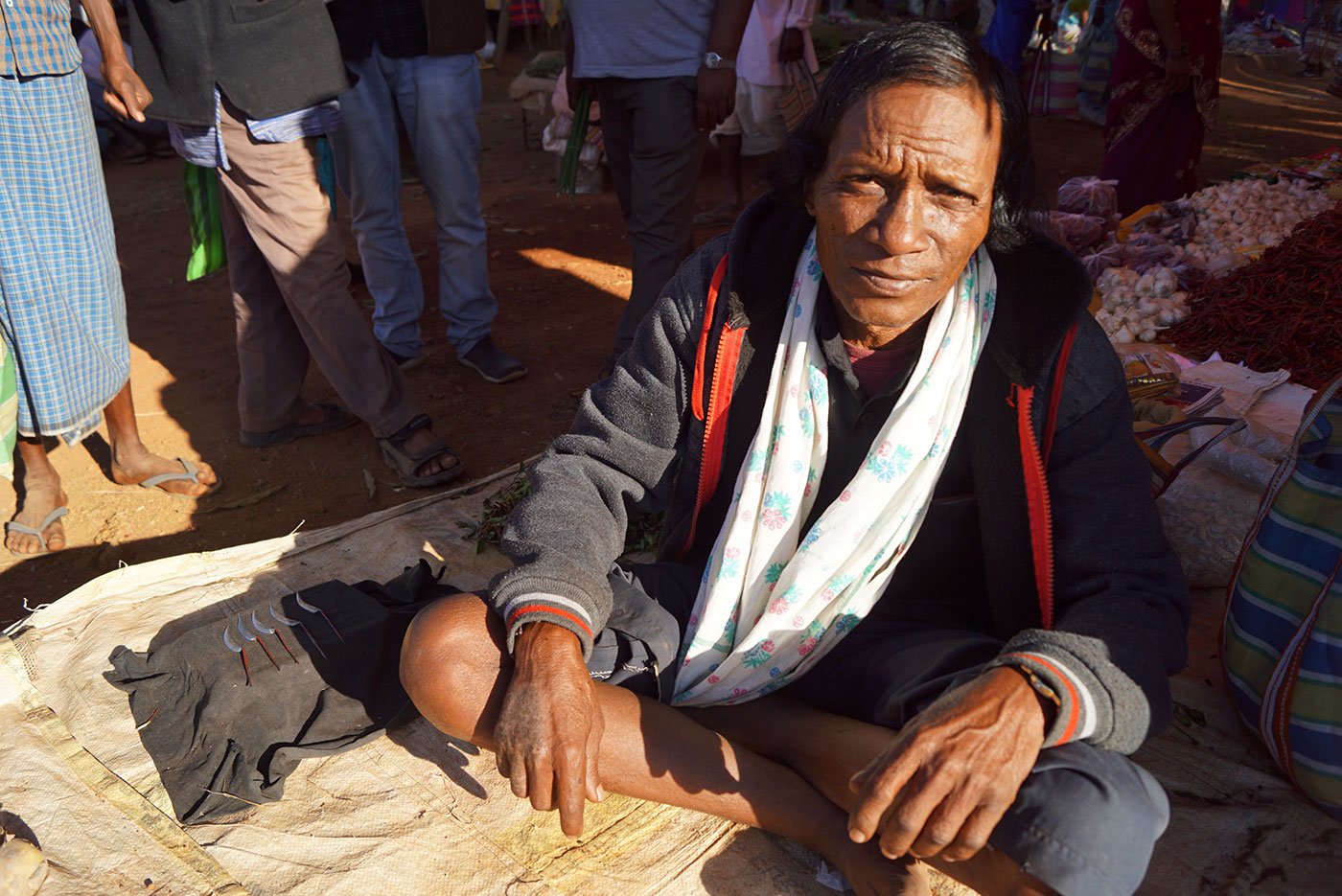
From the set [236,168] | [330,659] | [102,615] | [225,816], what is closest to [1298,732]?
[330,659]

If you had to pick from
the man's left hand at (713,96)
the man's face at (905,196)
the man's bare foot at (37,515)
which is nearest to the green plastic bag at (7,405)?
the man's bare foot at (37,515)

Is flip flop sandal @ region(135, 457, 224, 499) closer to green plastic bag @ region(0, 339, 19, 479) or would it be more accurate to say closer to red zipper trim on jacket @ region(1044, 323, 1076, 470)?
green plastic bag @ region(0, 339, 19, 479)

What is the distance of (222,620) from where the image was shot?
2.04 meters

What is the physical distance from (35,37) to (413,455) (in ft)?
4.93

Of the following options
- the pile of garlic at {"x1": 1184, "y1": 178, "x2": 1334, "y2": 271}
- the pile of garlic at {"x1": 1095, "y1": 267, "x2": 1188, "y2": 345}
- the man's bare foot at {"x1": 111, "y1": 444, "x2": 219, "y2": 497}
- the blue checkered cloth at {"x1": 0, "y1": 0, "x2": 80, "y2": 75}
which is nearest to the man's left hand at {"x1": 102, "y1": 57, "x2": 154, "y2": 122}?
the blue checkered cloth at {"x1": 0, "y1": 0, "x2": 80, "y2": 75}

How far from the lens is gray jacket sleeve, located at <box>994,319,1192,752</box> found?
A: 1.36 metres

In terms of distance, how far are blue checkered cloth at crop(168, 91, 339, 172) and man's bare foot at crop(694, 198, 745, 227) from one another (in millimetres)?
3079

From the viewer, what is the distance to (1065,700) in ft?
4.36

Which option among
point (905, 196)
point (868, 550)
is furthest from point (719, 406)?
point (905, 196)

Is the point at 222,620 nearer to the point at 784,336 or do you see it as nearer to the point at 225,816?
the point at 225,816

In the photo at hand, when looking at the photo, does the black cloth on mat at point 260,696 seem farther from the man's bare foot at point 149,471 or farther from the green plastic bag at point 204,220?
the green plastic bag at point 204,220

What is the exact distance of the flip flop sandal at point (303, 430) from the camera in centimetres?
356

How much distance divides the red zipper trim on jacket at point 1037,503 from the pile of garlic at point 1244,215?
2.91 m

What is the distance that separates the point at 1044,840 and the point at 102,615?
207 centimetres
